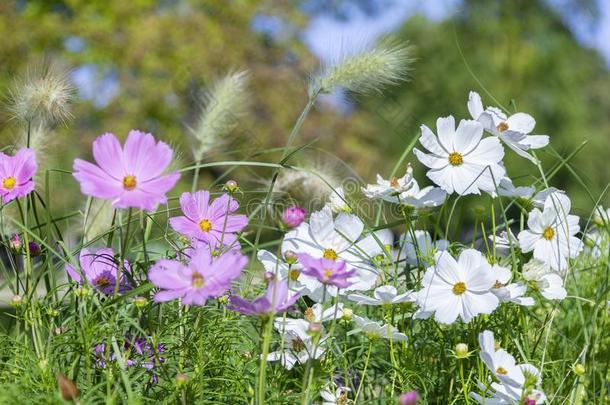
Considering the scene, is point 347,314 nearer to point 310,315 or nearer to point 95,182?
point 310,315

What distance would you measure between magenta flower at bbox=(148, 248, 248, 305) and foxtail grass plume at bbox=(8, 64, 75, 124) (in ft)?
1.83

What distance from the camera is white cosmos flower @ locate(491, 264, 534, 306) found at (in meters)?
1.23

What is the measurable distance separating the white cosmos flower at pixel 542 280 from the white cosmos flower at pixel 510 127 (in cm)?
21

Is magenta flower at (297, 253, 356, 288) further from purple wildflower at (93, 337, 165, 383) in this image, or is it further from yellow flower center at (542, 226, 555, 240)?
yellow flower center at (542, 226, 555, 240)

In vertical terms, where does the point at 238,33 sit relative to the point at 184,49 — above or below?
above

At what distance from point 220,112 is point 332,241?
71 cm

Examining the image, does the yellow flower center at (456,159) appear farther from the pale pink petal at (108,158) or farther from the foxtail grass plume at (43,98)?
the foxtail grass plume at (43,98)

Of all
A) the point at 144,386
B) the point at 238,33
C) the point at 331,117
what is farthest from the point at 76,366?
the point at 331,117

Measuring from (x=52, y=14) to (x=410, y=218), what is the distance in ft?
30.5

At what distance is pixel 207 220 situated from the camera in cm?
134

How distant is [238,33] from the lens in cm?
1069

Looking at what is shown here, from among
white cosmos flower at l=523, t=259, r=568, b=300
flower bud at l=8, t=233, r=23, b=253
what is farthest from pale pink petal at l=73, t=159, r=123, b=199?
white cosmos flower at l=523, t=259, r=568, b=300

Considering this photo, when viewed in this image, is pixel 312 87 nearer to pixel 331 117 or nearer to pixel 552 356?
pixel 552 356

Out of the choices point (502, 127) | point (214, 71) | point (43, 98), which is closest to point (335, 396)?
point (502, 127)
